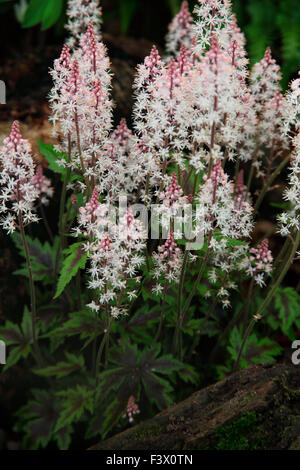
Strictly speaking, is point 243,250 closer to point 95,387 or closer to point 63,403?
point 95,387

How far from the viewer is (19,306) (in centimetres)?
379

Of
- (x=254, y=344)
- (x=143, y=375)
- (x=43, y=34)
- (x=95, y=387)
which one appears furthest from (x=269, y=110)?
(x=43, y=34)

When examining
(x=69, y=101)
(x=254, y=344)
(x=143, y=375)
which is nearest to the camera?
(x=69, y=101)

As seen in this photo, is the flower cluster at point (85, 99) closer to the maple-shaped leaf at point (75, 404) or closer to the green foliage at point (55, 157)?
the green foliage at point (55, 157)

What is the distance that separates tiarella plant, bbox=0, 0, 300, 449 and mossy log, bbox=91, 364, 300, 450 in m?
0.17

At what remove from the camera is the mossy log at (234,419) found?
2482mm

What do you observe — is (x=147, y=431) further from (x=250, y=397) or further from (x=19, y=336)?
(x=19, y=336)

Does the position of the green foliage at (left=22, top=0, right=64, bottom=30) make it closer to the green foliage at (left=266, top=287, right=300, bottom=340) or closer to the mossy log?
the green foliage at (left=266, top=287, right=300, bottom=340)

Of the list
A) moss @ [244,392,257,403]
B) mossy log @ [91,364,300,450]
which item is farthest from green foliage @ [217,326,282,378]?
moss @ [244,392,257,403]

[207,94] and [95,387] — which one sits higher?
[207,94]

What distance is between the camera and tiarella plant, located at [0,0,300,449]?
2.46 meters

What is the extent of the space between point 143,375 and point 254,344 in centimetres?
101

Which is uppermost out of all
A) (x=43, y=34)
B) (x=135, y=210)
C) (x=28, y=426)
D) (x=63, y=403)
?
Result: (x=43, y=34)

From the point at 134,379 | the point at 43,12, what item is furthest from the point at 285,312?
the point at 43,12
